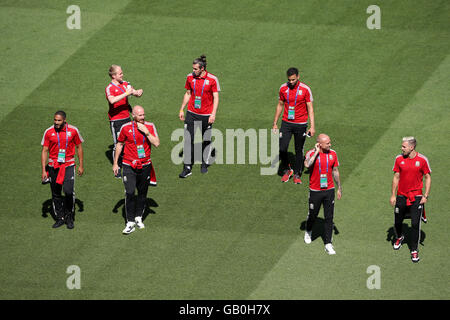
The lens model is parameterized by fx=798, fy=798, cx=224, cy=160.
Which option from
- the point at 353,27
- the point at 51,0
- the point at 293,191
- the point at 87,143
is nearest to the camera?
the point at 293,191

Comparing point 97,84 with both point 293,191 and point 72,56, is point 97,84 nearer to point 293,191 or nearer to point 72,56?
point 72,56

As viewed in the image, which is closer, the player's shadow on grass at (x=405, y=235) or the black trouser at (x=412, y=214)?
the black trouser at (x=412, y=214)

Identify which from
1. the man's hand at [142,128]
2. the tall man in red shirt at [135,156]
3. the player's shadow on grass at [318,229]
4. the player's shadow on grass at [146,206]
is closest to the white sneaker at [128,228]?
the tall man in red shirt at [135,156]

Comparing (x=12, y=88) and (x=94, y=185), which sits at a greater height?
(x=12, y=88)

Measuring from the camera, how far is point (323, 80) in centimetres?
2103

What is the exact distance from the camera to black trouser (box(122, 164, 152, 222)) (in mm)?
15172

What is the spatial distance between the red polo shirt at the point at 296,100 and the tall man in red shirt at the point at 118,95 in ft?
9.90

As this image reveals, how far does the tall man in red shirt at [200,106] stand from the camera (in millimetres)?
17094

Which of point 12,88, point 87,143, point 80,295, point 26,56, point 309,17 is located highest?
point 309,17

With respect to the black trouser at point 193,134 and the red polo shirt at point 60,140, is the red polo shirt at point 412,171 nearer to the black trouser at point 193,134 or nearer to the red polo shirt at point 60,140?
the black trouser at point 193,134

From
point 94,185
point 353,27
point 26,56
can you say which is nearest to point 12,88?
point 26,56

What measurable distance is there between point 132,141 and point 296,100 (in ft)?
12.2

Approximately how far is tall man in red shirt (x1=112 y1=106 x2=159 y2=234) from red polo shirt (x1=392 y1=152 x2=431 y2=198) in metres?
4.52

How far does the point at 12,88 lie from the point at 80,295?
347 inches
